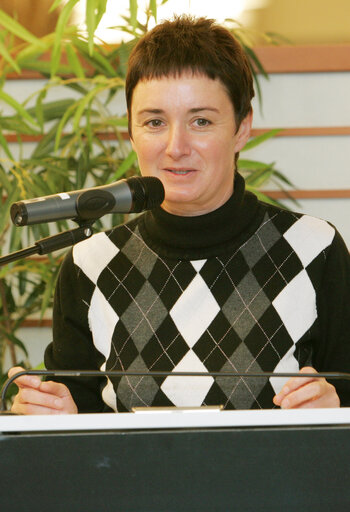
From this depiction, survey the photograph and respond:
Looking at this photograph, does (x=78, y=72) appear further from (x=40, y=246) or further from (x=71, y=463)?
(x=71, y=463)

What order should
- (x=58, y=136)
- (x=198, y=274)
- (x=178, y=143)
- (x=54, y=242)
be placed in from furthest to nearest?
(x=58, y=136) < (x=198, y=274) < (x=178, y=143) < (x=54, y=242)

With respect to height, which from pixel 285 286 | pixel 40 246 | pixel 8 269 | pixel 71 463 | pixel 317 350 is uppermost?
pixel 40 246

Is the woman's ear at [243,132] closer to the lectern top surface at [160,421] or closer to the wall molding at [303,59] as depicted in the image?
the lectern top surface at [160,421]

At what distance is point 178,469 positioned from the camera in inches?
29.8

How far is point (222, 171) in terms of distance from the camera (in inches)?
58.6

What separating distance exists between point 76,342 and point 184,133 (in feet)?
1.45

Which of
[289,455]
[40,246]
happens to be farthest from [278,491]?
[40,246]

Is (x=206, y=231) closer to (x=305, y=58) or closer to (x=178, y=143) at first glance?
(x=178, y=143)

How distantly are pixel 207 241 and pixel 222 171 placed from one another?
135 mm

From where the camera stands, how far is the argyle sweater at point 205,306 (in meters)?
1.45

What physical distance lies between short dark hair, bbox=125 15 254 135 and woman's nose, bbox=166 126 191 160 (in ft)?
0.33

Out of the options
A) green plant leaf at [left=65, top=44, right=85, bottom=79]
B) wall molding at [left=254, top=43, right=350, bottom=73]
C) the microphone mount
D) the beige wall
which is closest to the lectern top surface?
the microphone mount

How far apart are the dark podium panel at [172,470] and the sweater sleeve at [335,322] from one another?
28.2 inches

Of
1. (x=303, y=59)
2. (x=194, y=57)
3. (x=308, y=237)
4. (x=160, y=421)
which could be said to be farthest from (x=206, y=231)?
(x=303, y=59)
